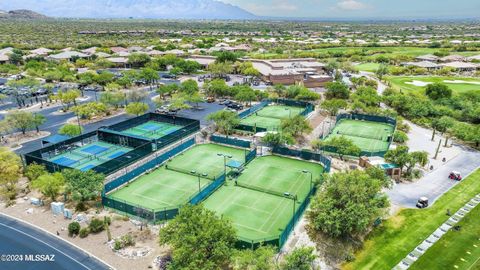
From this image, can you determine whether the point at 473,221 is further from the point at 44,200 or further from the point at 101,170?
the point at 44,200

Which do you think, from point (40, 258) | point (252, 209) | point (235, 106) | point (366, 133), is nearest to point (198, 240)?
point (252, 209)

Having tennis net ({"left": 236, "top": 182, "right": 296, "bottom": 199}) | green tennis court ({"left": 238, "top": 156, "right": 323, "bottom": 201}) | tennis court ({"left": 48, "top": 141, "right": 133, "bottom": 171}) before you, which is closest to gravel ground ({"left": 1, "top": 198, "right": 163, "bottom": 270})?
tennis court ({"left": 48, "top": 141, "right": 133, "bottom": 171})

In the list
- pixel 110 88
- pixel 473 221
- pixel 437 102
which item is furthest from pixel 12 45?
pixel 473 221

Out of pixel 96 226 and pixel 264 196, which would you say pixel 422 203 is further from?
pixel 96 226

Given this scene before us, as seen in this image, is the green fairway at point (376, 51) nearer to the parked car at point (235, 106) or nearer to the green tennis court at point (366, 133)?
the parked car at point (235, 106)

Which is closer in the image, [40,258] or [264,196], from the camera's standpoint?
[40,258]

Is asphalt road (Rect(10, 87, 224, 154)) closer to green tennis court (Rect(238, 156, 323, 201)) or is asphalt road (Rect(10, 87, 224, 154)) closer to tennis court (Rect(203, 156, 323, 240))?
green tennis court (Rect(238, 156, 323, 201))
